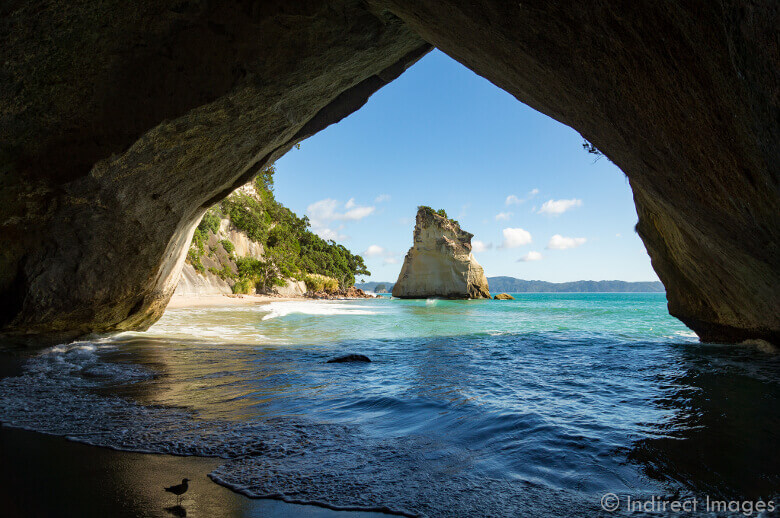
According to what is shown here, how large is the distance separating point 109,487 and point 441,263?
53309 millimetres

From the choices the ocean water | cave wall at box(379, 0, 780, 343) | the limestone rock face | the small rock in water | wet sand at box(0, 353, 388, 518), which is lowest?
→ the small rock in water

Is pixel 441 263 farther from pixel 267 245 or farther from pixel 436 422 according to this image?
pixel 436 422

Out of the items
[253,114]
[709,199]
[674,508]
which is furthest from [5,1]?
[709,199]

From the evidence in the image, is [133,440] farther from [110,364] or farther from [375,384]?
[110,364]

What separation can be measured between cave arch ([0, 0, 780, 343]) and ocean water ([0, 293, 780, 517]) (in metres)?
1.73

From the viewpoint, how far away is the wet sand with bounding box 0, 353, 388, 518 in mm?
2350

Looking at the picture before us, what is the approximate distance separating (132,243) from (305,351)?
4.17 m

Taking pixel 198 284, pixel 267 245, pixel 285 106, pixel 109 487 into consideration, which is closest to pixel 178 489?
pixel 109 487

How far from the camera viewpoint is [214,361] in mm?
7590

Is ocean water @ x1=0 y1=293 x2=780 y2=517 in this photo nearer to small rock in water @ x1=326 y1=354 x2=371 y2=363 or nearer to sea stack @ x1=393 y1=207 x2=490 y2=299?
small rock in water @ x1=326 y1=354 x2=371 y2=363

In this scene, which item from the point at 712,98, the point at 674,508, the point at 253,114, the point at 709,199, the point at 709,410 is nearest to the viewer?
the point at 674,508

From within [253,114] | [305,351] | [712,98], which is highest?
[253,114]

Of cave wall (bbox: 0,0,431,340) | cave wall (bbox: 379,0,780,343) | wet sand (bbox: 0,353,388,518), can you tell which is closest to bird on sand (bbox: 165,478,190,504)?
wet sand (bbox: 0,353,388,518)

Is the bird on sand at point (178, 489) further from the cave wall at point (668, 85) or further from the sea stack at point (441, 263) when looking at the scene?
the sea stack at point (441, 263)
